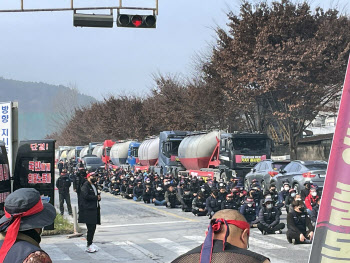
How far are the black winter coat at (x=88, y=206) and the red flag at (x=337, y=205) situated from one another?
408 inches

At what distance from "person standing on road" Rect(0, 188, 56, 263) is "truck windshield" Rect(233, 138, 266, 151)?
2700cm

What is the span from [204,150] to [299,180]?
1172cm

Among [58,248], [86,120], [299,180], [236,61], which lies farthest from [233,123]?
[86,120]

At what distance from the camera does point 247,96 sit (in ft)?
111

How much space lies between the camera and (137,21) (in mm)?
13945

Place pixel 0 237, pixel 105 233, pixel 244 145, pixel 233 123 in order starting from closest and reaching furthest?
pixel 0 237, pixel 105 233, pixel 244 145, pixel 233 123

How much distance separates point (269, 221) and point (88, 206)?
600 cm

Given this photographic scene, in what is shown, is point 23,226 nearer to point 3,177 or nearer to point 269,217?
point 3,177

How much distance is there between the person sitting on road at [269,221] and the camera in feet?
53.5

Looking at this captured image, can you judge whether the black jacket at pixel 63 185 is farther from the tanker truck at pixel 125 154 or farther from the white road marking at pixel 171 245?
the tanker truck at pixel 125 154

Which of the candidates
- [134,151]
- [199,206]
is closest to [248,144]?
[199,206]

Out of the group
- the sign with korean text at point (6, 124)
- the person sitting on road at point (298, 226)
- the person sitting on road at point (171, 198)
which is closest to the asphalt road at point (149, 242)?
the person sitting on road at point (298, 226)

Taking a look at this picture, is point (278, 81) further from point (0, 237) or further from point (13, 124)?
point (0, 237)

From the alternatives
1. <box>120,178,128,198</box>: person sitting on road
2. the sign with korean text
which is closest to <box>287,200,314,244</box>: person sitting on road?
the sign with korean text
